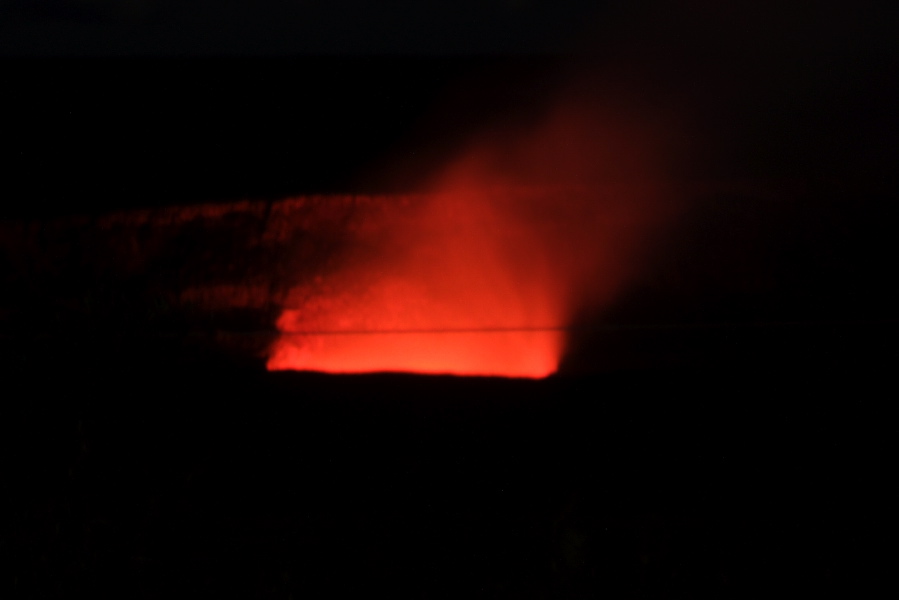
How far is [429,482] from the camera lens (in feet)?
8.70

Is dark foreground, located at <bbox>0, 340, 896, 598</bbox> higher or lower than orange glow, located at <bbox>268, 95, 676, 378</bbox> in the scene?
lower

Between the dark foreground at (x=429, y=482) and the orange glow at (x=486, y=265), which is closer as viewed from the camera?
the dark foreground at (x=429, y=482)

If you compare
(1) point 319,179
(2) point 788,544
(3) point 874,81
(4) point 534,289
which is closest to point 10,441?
(1) point 319,179

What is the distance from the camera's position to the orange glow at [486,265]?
3.24 meters

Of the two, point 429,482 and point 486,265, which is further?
point 486,265

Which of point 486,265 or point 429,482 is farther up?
point 486,265

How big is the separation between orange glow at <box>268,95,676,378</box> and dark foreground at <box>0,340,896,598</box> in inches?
14.9

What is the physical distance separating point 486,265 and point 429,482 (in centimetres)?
138

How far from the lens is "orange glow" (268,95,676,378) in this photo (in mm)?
3244

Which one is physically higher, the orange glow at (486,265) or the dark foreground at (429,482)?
the orange glow at (486,265)

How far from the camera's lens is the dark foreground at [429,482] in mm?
2434

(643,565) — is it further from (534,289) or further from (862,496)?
(534,289)

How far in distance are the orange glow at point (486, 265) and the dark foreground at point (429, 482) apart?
1.24ft

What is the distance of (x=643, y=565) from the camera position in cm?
245
